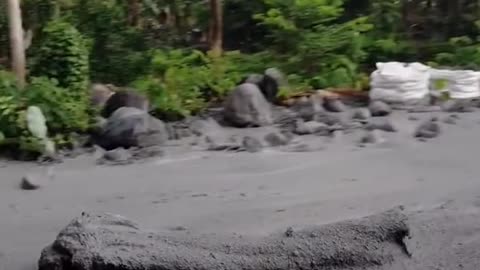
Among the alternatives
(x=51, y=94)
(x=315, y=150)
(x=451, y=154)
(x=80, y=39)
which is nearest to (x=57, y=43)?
(x=80, y=39)

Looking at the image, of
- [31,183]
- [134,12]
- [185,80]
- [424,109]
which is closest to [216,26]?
[134,12]

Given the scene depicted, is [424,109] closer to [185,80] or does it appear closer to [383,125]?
[383,125]

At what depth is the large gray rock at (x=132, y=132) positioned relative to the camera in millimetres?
4734

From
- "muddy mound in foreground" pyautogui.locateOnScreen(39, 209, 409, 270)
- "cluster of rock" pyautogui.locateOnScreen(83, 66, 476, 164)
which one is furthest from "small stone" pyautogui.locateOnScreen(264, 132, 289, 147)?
"muddy mound in foreground" pyautogui.locateOnScreen(39, 209, 409, 270)

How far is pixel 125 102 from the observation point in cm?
529

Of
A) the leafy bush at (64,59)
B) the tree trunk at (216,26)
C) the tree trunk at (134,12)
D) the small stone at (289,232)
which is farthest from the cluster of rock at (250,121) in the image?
the small stone at (289,232)

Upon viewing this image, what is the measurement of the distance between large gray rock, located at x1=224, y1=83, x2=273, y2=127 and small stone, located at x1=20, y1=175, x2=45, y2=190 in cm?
146

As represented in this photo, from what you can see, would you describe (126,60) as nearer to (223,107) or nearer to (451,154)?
→ (223,107)

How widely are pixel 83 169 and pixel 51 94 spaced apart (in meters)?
0.74

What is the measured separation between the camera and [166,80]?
5633 mm

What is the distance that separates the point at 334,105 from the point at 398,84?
1.55ft

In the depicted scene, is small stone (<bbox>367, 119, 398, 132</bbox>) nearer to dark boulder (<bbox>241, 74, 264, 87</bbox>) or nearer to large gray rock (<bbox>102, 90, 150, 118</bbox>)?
dark boulder (<bbox>241, 74, 264, 87</bbox>)

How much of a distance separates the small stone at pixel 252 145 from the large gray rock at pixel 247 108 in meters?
0.37

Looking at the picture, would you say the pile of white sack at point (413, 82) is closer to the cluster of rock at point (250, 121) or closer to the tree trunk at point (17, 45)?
the cluster of rock at point (250, 121)
